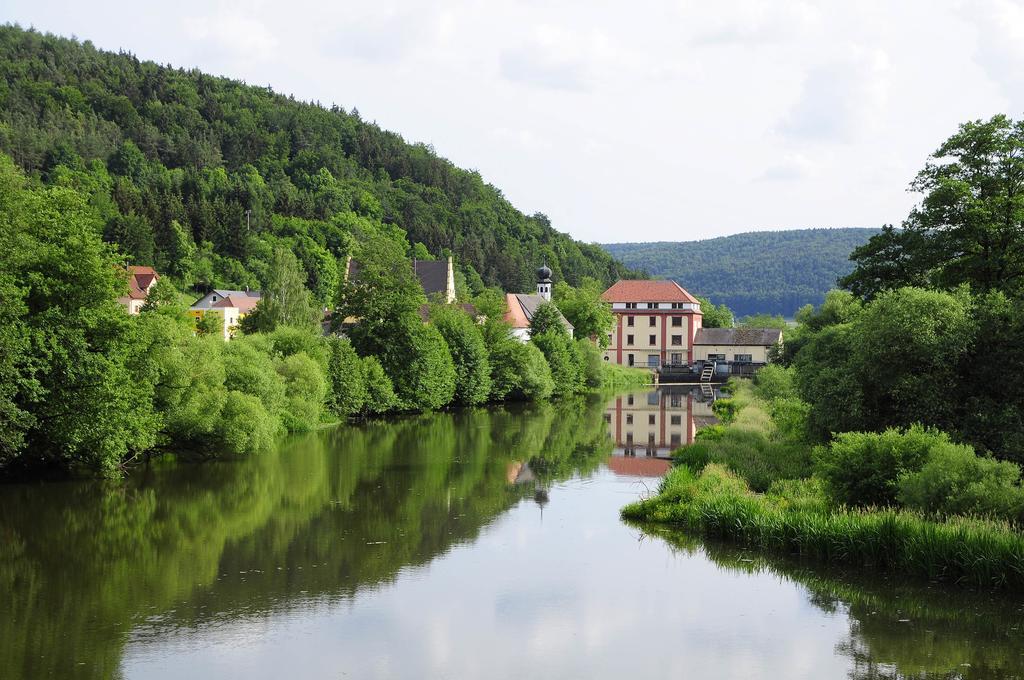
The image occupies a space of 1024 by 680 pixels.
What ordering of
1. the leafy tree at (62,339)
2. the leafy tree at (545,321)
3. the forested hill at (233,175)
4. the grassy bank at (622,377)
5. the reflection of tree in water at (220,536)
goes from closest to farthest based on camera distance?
the reflection of tree in water at (220,536), the leafy tree at (62,339), the leafy tree at (545,321), the grassy bank at (622,377), the forested hill at (233,175)

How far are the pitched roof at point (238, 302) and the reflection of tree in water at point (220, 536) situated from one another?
42288 mm

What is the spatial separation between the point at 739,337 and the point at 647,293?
10087mm

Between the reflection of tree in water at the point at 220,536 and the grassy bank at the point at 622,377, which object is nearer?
the reflection of tree in water at the point at 220,536

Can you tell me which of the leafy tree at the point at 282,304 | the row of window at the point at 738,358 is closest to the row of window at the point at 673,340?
the row of window at the point at 738,358

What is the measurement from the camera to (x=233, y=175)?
420 ft

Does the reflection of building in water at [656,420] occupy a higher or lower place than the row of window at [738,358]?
lower

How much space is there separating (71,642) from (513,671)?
21.9ft

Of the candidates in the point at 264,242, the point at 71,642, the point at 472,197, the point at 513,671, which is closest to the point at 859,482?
the point at 513,671

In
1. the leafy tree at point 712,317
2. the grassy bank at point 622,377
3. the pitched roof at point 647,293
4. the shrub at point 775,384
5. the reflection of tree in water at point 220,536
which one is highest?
the pitched roof at point 647,293

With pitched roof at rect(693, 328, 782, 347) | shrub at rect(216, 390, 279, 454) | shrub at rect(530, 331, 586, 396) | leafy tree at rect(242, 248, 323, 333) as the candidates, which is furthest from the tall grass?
pitched roof at rect(693, 328, 782, 347)

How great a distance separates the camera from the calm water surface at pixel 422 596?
14914 millimetres

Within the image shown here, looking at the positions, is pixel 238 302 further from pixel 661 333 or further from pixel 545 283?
pixel 661 333

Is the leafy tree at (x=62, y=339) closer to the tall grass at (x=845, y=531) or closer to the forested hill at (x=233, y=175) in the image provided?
the tall grass at (x=845, y=531)

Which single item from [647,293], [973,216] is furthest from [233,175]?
[973,216]
